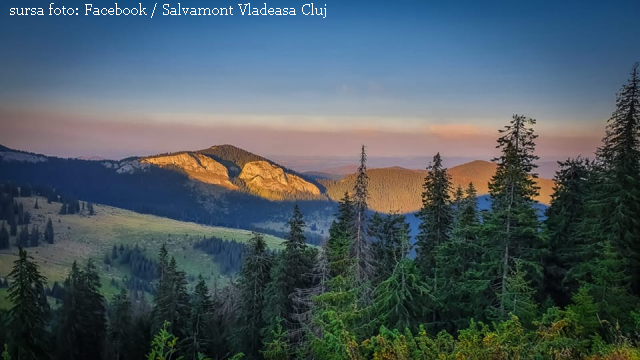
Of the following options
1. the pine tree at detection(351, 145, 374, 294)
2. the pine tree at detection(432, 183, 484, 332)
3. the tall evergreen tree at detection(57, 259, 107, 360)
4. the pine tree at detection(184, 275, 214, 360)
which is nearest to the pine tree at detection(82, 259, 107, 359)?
the tall evergreen tree at detection(57, 259, 107, 360)

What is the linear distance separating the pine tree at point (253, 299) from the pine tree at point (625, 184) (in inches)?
1026

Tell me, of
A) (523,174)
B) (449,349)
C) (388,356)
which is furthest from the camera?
(523,174)

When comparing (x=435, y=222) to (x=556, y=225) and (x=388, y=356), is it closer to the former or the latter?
(x=556, y=225)

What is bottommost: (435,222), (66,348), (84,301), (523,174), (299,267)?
(66,348)

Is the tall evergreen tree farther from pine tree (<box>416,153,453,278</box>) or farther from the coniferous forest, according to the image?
pine tree (<box>416,153,453,278</box>)

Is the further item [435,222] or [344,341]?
[435,222]

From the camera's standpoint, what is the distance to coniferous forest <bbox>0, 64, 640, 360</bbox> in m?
12.2

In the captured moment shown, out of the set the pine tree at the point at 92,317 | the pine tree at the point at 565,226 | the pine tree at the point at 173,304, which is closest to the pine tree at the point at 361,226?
the pine tree at the point at 565,226

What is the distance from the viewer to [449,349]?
12234 millimetres

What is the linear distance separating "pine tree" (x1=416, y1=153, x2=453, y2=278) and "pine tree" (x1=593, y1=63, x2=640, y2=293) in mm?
10221

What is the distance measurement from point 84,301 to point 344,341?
44.2 m

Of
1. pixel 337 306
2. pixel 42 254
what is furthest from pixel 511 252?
pixel 42 254

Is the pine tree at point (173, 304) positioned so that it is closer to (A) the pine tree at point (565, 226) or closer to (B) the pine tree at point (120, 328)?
(B) the pine tree at point (120, 328)

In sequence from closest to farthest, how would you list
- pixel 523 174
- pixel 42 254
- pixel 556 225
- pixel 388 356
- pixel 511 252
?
pixel 388 356 < pixel 523 174 < pixel 511 252 < pixel 556 225 < pixel 42 254
